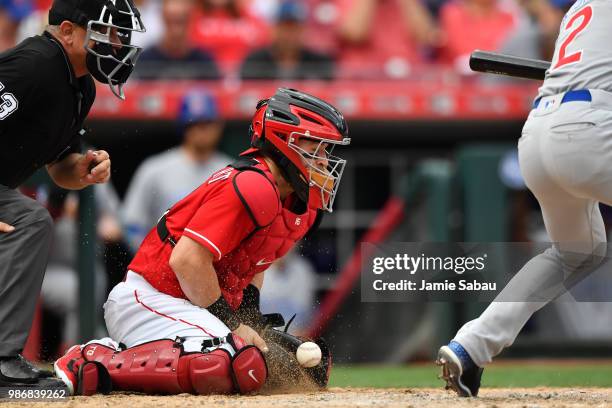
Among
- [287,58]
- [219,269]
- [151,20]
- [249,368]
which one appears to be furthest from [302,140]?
[151,20]

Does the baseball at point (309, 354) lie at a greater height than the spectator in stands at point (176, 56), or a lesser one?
lesser

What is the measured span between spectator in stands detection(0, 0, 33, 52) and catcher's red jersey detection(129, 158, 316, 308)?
5.93 meters

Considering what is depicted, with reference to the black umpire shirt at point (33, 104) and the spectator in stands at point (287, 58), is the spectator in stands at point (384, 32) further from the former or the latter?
the black umpire shirt at point (33, 104)

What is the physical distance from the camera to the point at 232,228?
458 cm

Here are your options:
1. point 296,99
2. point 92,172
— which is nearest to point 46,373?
point 92,172

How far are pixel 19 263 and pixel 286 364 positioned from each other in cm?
132

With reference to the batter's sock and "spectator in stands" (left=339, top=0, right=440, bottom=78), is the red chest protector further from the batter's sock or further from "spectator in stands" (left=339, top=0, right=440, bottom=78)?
"spectator in stands" (left=339, top=0, right=440, bottom=78)

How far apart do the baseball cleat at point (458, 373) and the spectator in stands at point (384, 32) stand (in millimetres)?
5954

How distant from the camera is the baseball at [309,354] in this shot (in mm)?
4898

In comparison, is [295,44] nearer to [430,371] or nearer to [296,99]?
[430,371]

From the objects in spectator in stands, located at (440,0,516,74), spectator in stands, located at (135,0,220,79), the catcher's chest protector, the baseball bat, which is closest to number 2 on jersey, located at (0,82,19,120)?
the catcher's chest protector

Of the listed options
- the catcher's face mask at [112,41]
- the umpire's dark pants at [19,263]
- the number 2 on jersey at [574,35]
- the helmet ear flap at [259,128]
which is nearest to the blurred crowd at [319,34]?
the helmet ear flap at [259,128]

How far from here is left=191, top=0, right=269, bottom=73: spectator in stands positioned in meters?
10.6

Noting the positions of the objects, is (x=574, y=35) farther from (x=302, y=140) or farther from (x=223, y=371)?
(x=223, y=371)
